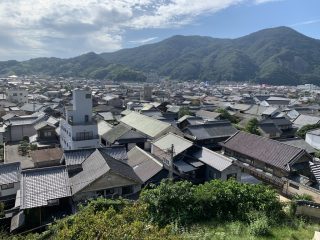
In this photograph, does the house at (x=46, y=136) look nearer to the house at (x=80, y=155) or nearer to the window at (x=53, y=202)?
the house at (x=80, y=155)

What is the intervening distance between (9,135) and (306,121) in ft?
195

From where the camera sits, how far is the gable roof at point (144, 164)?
29.1 metres

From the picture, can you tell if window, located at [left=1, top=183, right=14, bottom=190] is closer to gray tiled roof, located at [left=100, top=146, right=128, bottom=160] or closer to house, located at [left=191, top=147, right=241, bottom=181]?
gray tiled roof, located at [left=100, top=146, right=128, bottom=160]

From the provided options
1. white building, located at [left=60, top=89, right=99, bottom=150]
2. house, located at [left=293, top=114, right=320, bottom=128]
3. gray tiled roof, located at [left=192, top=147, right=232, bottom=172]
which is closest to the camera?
gray tiled roof, located at [left=192, top=147, right=232, bottom=172]

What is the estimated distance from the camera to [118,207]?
18.3 metres

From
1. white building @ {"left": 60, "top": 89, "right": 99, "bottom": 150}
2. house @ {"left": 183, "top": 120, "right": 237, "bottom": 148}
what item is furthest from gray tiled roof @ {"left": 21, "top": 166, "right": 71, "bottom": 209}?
house @ {"left": 183, "top": 120, "right": 237, "bottom": 148}

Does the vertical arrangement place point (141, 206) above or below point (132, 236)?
below

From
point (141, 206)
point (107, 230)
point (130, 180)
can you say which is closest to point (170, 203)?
point (141, 206)

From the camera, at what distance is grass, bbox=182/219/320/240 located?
1328 cm

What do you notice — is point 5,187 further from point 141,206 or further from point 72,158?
point 141,206

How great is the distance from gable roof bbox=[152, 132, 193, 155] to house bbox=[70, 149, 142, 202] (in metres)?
9.80

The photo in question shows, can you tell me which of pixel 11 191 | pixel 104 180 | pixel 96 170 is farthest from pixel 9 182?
pixel 104 180

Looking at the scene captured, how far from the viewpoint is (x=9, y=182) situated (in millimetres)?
26750

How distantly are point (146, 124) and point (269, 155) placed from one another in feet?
77.4
